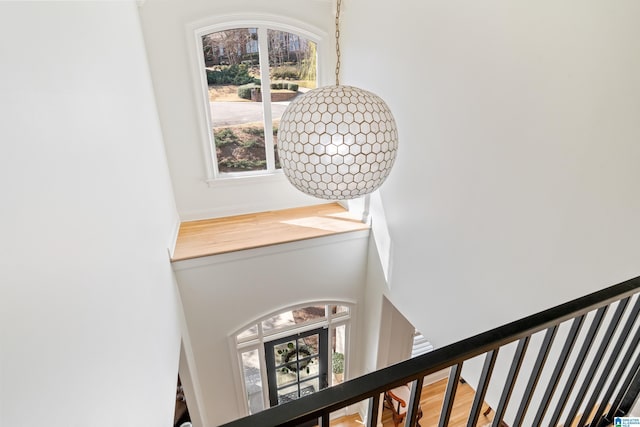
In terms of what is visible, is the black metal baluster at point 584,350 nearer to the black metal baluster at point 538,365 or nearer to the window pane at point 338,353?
the black metal baluster at point 538,365

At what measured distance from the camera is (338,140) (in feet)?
4.47

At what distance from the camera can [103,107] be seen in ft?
5.95

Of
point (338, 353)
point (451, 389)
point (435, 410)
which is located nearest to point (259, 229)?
point (338, 353)

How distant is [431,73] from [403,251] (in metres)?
1.60

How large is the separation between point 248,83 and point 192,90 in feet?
2.14

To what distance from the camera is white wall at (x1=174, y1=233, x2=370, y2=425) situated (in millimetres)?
3439

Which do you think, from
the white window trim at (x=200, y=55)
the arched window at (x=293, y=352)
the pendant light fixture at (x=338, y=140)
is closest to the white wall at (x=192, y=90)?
the white window trim at (x=200, y=55)

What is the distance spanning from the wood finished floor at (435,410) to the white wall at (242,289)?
5.79 feet

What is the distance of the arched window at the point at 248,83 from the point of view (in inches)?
144

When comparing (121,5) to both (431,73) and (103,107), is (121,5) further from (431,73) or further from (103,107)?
(431,73)

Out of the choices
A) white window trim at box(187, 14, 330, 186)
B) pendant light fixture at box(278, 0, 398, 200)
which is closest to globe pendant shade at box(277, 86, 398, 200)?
pendant light fixture at box(278, 0, 398, 200)

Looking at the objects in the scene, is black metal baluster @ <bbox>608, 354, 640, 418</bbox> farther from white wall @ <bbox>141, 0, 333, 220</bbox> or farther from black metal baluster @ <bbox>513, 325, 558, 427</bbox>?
white wall @ <bbox>141, 0, 333, 220</bbox>

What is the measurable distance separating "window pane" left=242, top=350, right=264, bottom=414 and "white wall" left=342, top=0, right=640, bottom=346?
7.35ft

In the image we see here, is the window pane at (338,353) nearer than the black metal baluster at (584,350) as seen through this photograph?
No
